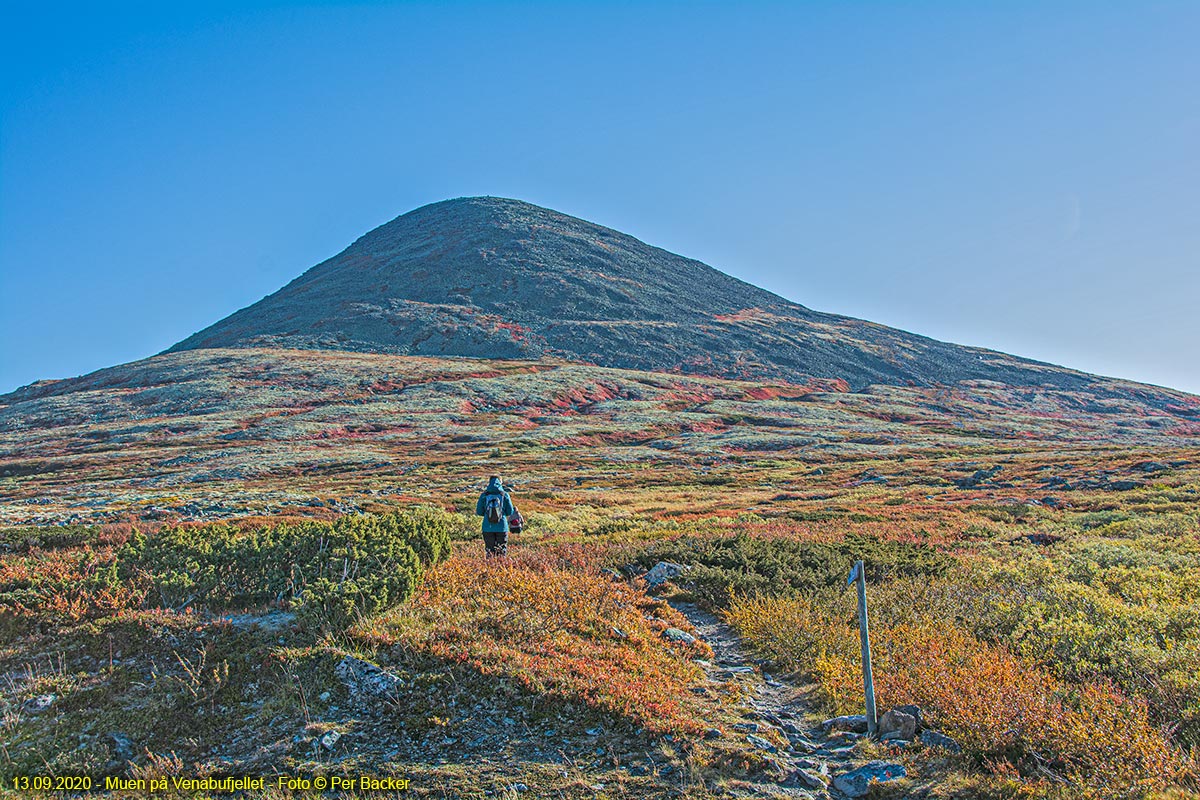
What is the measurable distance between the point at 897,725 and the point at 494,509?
974cm

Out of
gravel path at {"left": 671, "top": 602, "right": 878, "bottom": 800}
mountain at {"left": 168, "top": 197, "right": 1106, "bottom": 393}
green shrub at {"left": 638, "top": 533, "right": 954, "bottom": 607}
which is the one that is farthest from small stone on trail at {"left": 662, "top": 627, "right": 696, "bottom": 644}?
mountain at {"left": 168, "top": 197, "right": 1106, "bottom": 393}

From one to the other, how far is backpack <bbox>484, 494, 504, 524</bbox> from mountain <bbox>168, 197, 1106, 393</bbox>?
361ft

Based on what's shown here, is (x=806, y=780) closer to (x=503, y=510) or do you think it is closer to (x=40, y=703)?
(x=40, y=703)

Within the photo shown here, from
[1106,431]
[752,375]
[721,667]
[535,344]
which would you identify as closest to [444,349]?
[535,344]

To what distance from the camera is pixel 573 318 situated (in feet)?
464

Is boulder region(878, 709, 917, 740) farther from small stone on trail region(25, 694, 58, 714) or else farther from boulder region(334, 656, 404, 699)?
small stone on trail region(25, 694, 58, 714)

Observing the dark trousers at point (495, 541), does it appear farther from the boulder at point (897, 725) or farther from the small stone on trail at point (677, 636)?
the boulder at point (897, 725)

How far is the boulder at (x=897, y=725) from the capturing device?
6777 mm

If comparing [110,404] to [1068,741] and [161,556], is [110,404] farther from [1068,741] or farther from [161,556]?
[1068,741]

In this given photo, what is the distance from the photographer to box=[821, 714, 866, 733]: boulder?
7203mm

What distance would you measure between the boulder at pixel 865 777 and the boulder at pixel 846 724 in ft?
3.25

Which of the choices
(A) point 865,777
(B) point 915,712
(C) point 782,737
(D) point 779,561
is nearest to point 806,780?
(A) point 865,777

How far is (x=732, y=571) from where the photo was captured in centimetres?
1420

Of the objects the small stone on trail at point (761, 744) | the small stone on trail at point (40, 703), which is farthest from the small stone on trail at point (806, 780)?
the small stone on trail at point (40, 703)
